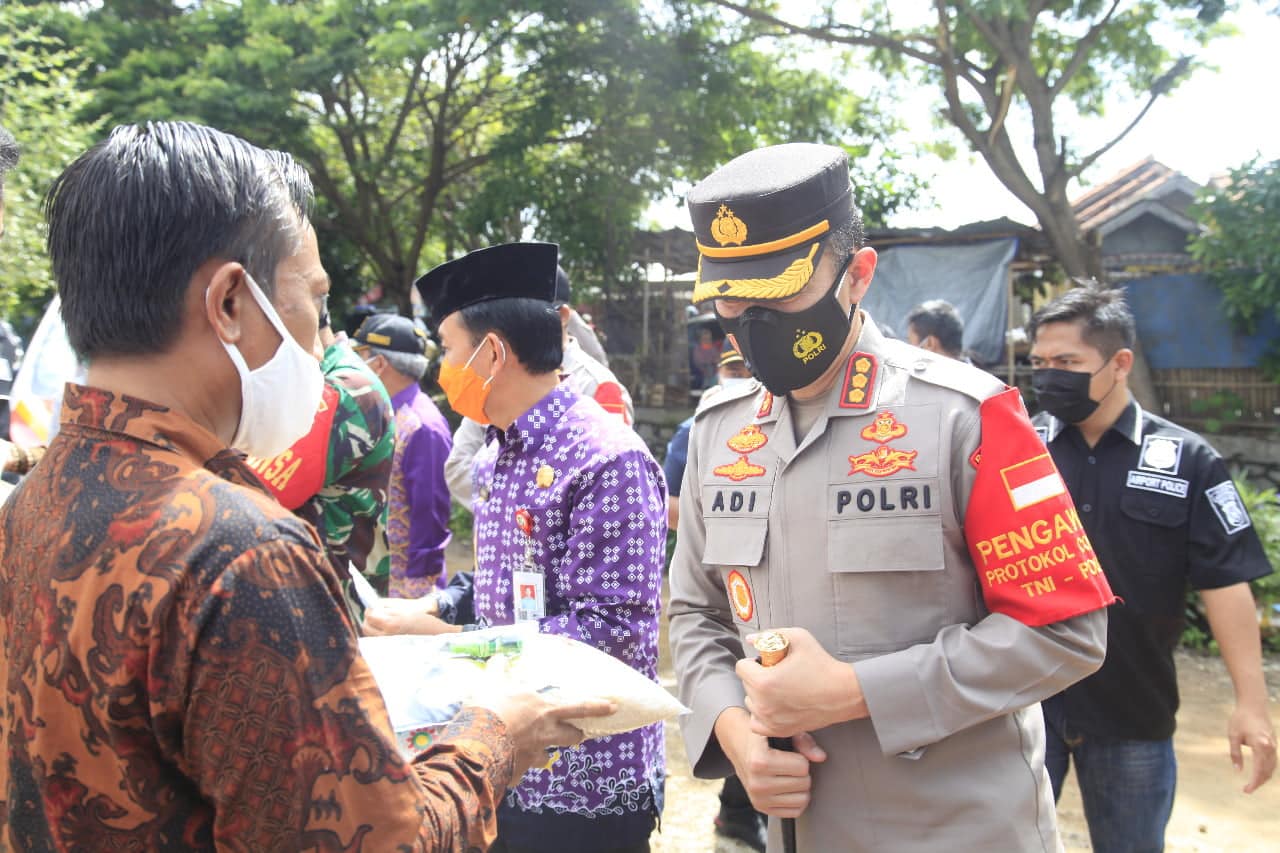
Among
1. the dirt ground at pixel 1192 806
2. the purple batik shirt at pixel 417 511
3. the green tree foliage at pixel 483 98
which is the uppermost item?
the green tree foliage at pixel 483 98

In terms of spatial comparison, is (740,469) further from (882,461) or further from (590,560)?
(590,560)

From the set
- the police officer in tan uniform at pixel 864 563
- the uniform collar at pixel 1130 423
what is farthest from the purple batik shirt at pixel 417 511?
the uniform collar at pixel 1130 423

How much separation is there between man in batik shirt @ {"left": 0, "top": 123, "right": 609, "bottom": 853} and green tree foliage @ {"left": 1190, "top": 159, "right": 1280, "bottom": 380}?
1040cm

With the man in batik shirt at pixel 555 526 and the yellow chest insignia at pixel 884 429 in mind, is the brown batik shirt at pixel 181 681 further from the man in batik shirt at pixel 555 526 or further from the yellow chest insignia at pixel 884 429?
the man in batik shirt at pixel 555 526

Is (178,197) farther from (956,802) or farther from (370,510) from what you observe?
(370,510)

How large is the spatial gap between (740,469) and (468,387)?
3.15 ft

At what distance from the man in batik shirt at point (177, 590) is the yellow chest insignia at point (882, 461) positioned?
0.92m

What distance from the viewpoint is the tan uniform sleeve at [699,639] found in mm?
1963

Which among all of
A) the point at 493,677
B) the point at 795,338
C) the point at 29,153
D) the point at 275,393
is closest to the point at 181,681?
the point at 275,393

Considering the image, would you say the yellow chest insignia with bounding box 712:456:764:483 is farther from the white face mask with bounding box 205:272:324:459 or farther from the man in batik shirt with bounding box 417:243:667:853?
the white face mask with bounding box 205:272:324:459

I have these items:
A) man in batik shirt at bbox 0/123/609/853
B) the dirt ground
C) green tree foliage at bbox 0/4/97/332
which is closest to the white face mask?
man in batik shirt at bbox 0/123/609/853

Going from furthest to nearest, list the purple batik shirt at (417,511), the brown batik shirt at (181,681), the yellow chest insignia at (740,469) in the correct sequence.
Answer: the purple batik shirt at (417,511)
the yellow chest insignia at (740,469)
the brown batik shirt at (181,681)

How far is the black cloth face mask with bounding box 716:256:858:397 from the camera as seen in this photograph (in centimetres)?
189

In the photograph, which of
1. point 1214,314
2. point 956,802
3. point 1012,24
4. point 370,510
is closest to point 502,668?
point 956,802
